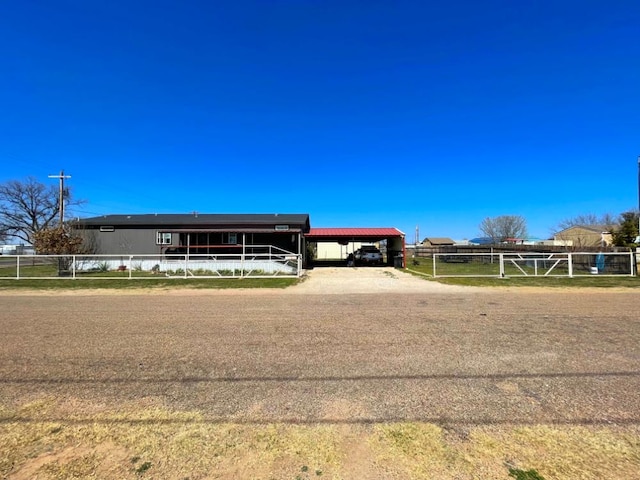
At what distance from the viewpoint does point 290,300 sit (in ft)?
36.4

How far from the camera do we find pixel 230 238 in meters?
27.8

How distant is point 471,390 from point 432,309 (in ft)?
17.4

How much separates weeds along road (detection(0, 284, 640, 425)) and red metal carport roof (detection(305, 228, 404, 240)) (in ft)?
68.1

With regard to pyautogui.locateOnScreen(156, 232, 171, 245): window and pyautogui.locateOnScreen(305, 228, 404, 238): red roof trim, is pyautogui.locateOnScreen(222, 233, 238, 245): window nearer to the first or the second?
pyautogui.locateOnScreen(156, 232, 171, 245): window

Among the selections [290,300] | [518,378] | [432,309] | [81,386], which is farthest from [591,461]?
[290,300]

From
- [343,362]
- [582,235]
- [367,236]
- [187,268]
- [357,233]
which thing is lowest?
[343,362]

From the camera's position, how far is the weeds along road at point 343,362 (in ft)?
11.7

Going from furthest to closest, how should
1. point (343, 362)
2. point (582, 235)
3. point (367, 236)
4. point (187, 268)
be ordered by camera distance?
point (582, 235) < point (367, 236) < point (187, 268) < point (343, 362)

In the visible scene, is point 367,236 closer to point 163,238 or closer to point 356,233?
point 356,233

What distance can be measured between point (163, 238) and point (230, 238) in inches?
190

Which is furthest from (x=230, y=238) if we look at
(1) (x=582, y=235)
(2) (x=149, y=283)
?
(1) (x=582, y=235)

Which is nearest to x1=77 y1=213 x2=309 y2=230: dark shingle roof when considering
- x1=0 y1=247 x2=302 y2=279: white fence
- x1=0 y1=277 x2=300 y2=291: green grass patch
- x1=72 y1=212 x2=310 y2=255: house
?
x1=72 y1=212 x2=310 y2=255: house

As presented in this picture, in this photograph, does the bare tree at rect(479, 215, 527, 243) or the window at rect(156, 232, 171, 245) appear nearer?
the window at rect(156, 232, 171, 245)

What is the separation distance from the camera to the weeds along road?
140 inches
